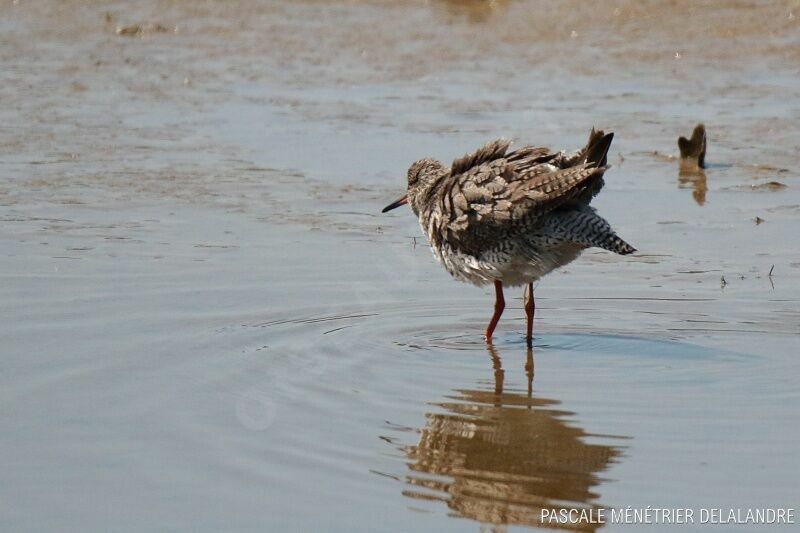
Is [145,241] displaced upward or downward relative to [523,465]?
upward

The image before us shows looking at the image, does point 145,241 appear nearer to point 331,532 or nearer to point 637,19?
point 331,532

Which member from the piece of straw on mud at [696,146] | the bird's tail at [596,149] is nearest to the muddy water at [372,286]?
the piece of straw on mud at [696,146]

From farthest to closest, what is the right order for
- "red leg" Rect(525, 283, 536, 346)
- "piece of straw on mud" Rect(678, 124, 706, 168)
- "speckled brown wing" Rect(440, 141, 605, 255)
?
"piece of straw on mud" Rect(678, 124, 706, 168), "red leg" Rect(525, 283, 536, 346), "speckled brown wing" Rect(440, 141, 605, 255)

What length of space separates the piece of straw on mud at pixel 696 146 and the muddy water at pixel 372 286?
0.19 meters

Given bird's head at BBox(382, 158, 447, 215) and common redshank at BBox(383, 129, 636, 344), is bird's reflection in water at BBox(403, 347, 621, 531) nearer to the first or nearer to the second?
common redshank at BBox(383, 129, 636, 344)

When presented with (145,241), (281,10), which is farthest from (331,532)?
(281,10)

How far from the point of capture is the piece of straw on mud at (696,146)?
1199 centimetres

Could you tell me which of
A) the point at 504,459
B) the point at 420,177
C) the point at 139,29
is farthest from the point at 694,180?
the point at 139,29

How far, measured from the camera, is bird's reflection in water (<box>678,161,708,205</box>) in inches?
450

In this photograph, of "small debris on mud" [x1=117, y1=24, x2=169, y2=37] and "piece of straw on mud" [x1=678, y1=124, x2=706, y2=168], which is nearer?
"piece of straw on mud" [x1=678, y1=124, x2=706, y2=168]

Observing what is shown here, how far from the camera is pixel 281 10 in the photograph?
61.3 feet

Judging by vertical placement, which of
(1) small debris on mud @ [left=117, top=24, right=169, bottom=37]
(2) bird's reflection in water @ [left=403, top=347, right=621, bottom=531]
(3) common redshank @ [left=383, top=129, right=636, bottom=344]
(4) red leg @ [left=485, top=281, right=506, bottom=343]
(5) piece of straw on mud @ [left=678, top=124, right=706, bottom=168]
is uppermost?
(1) small debris on mud @ [left=117, top=24, right=169, bottom=37]

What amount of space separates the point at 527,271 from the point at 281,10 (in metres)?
11.1

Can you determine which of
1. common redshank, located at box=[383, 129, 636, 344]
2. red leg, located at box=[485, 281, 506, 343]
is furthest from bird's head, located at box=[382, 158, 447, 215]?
red leg, located at box=[485, 281, 506, 343]
